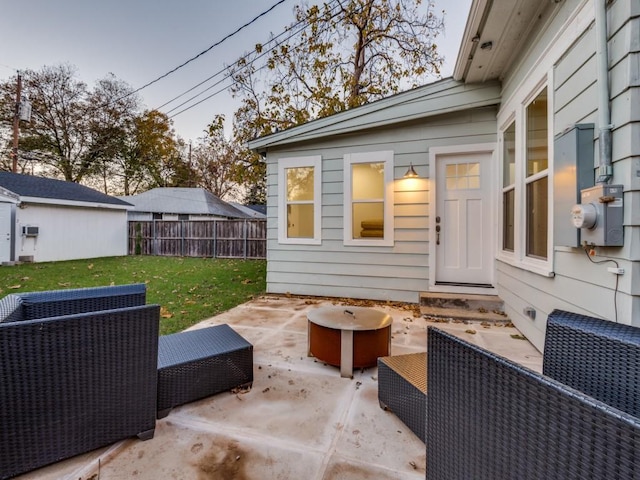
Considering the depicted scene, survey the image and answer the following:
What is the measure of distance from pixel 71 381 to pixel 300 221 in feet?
14.3

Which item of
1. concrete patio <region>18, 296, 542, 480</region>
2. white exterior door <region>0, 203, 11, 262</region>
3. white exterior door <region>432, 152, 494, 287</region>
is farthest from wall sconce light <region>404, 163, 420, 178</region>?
white exterior door <region>0, 203, 11, 262</region>

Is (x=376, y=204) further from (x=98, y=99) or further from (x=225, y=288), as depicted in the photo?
(x=98, y=99)

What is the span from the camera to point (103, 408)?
157 cm

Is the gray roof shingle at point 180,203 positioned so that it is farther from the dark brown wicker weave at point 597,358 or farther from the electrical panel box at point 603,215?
the dark brown wicker weave at point 597,358

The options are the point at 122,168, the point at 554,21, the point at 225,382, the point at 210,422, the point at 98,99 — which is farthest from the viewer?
the point at 122,168

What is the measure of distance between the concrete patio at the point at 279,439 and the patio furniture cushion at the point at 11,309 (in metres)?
0.77

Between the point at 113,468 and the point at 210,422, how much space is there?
1.71 ft

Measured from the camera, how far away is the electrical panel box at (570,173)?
2.09 m

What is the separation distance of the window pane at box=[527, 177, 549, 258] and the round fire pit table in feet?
5.78

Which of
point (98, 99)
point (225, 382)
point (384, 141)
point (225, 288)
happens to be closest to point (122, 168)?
point (98, 99)

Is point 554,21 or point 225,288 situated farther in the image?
point 225,288

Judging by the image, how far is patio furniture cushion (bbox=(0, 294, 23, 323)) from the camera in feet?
4.99

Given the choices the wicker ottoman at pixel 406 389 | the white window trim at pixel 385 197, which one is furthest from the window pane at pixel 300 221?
the wicker ottoman at pixel 406 389

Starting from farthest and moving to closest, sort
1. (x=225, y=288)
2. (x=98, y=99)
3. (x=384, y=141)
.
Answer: (x=98, y=99) → (x=225, y=288) → (x=384, y=141)
